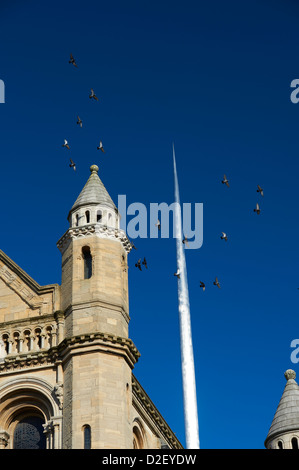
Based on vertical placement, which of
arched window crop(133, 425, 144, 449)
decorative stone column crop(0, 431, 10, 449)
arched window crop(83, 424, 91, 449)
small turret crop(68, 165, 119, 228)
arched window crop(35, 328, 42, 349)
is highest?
small turret crop(68, 165, 119, 228)

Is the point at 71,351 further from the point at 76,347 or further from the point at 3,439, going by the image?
the point at 3,439

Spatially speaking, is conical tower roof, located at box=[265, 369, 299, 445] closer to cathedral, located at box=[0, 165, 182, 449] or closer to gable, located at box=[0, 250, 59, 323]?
cathedral, located at box=[0, 165, 182, 449]

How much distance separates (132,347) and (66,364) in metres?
2.64

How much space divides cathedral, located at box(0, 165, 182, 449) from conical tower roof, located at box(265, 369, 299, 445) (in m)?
9.20

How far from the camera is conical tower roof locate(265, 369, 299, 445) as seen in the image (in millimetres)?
56219

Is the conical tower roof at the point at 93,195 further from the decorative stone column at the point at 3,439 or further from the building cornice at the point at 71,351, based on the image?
the decorative stone column at the point at 3,439

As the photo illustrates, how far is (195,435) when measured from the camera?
63.6 meters

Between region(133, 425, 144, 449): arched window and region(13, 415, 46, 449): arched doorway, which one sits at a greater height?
region(133, 425, 144, 449): arched window

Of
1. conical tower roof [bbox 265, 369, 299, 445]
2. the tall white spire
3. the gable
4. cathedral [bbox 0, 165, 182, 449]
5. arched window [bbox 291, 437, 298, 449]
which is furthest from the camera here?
the tall white spire

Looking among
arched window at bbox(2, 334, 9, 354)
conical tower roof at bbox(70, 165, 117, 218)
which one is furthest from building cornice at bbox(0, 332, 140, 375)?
conical tower roof at bbox(70, 165, 117, 218)

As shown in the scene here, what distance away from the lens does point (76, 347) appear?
44219 millimetres

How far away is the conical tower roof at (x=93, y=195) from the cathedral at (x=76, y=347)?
0.05 m

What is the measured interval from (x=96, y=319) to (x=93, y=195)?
6.37 meters
